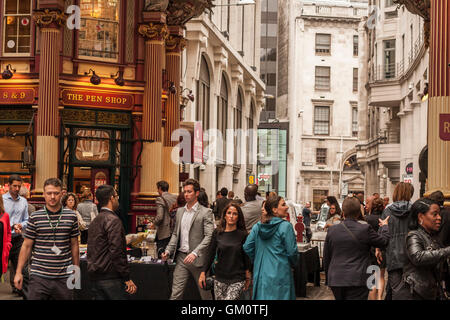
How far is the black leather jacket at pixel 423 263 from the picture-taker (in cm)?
850

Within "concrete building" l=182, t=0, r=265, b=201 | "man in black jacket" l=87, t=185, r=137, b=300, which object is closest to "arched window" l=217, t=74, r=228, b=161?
"concrete building" l=182, t=0, r=265, b=201

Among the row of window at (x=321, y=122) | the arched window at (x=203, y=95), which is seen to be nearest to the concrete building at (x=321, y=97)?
the row of window at (x=321, y=122)

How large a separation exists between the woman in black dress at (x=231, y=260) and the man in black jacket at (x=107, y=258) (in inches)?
49.5

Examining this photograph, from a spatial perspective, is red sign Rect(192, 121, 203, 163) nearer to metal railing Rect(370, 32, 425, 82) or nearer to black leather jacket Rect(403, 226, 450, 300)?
metal railing Rect(370, 32, 425, 82)

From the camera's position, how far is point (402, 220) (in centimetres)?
1068

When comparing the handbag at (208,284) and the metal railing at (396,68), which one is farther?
the metal railing at (396,68)

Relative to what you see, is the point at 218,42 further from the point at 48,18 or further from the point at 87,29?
the point at 48,18

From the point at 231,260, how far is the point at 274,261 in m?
0.73

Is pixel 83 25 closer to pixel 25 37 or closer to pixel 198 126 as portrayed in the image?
pixel 25 37

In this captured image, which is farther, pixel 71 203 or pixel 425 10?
pixel 425 10

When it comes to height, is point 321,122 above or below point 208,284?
above

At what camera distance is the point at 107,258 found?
29.3 feet

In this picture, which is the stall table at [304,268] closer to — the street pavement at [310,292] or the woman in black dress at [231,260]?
the street pavement at [310,292]

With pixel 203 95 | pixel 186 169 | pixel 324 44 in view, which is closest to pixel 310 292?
pixel 186 169
